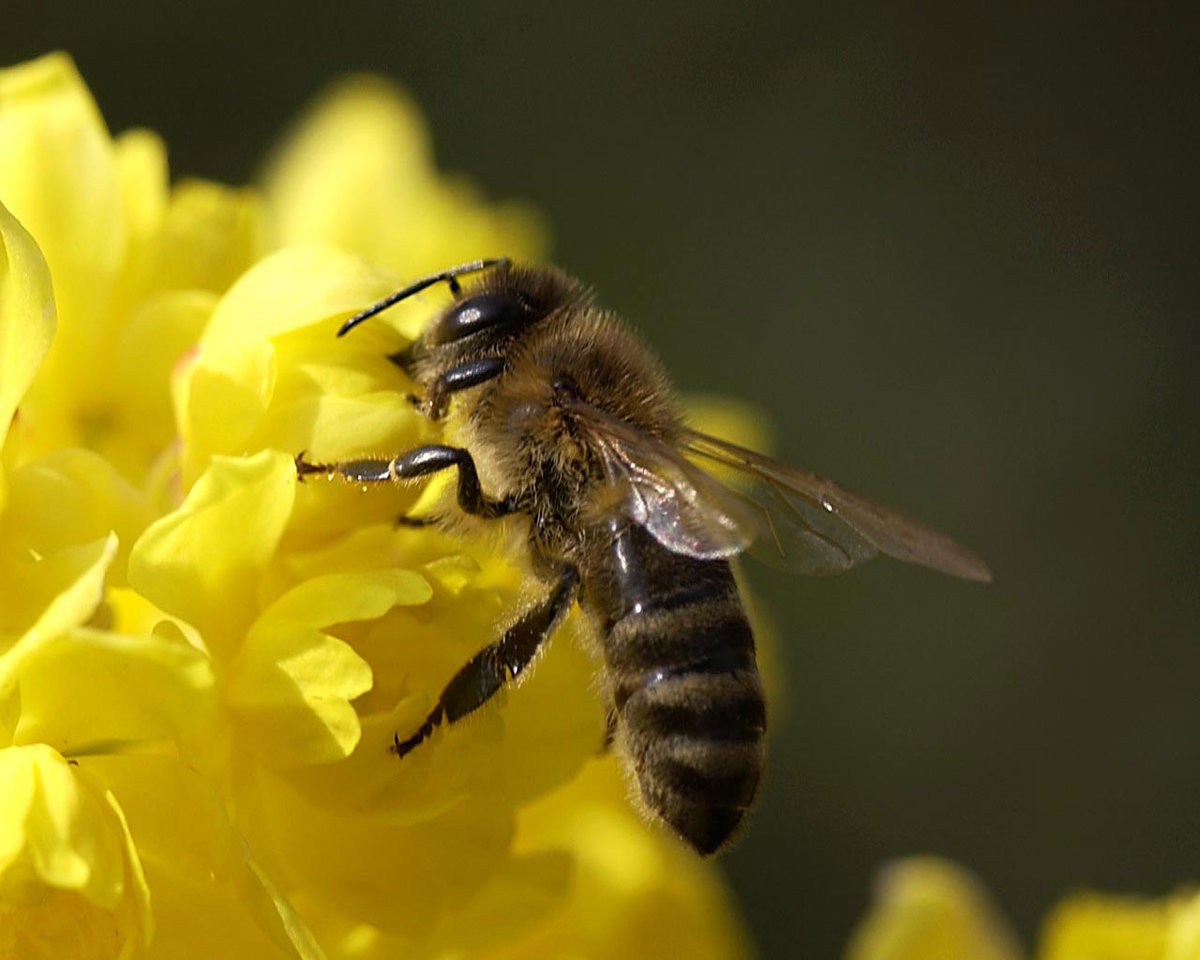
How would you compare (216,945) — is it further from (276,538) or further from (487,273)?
(487,273)

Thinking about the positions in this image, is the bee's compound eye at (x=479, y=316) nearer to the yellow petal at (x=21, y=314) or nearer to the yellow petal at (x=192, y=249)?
the yellow petal at (x=192, y=249)

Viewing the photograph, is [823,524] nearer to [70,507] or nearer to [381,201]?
[70,507]

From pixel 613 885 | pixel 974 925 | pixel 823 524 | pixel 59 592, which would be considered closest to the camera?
pixel 59 592

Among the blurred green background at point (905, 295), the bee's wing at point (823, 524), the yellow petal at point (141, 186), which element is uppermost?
the yellow petal at point (141, 186)

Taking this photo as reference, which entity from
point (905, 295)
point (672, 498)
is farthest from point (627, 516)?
point (905, 295)

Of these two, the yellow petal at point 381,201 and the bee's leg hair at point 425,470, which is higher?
the bee's leg hair at point 425,470

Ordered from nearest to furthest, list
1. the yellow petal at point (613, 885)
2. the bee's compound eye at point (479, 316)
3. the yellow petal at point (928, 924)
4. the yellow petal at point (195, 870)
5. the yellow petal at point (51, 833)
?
the yellow petal at point (51, 833) → the yellow petal at point (195, 870) → the bee's compound eye at point (479, 316) → the yellow petal at point (928, 924) → the yellow petal at point (613, 885)

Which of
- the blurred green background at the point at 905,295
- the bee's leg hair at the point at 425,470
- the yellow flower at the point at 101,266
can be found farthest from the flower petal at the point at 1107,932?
the blurred green background at the point at 905,295
